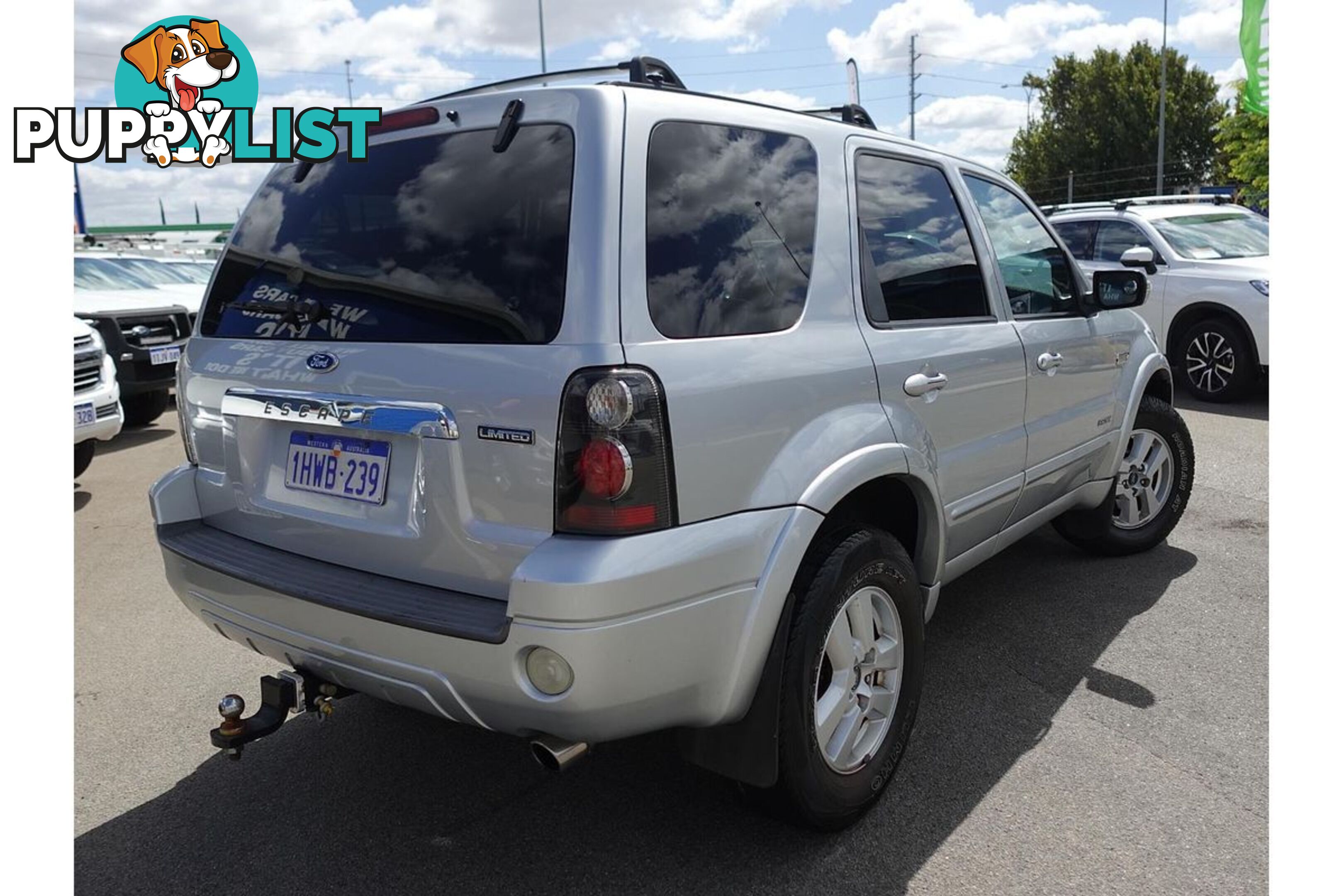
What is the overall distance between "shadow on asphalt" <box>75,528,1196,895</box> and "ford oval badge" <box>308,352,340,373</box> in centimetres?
131

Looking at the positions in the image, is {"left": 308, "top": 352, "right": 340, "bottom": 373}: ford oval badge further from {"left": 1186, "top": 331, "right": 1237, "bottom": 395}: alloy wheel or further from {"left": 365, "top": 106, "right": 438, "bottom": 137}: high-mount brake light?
{"left": 1186, "top": 331, "right": 1237, "bottom": 395}: alloy wheel

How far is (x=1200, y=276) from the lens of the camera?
9195 millimetres

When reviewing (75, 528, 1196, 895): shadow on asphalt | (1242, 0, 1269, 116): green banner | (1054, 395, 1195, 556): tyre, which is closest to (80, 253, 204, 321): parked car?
(75, 528, 1196, 895): shadow on asphalt

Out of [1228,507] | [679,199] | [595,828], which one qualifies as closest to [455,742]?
[595,828]

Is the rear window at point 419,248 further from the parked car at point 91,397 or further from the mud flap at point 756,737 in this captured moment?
the parked car at point 91,397

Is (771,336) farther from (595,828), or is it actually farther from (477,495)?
(595,828)

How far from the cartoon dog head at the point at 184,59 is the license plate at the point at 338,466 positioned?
19.1m

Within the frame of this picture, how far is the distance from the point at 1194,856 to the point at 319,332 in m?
2.63

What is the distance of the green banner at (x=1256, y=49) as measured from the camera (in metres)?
15.3

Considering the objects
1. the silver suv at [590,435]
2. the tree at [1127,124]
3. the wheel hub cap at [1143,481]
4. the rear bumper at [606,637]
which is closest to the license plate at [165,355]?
the silver suv at [590,435]

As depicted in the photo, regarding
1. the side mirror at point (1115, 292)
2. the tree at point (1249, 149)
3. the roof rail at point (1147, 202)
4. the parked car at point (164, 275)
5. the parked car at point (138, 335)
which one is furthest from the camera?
the tree at point (1249, 149)

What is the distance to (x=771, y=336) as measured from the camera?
8.21ft

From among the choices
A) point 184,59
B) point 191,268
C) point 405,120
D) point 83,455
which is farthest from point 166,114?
point 405,120

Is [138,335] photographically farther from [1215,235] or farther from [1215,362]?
[1215,235]
